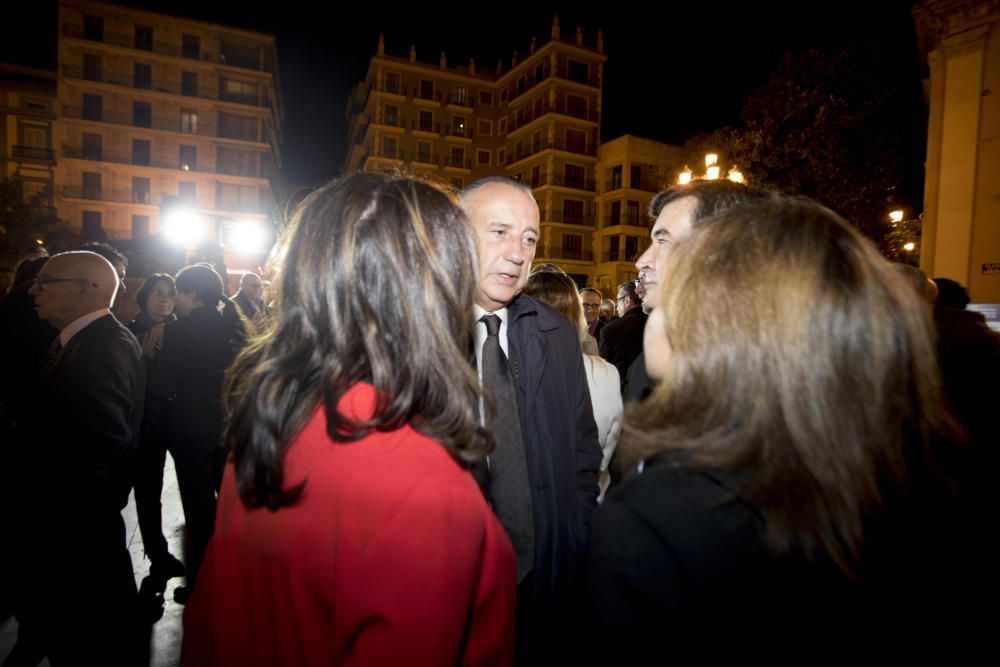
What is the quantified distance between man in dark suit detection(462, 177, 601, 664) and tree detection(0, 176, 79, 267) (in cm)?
3438

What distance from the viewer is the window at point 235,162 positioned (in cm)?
3906

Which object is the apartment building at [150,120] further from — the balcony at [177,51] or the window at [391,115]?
the window at [391,115]

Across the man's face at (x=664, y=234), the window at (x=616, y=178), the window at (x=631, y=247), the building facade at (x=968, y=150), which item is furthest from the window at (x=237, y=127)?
the man's face at (x=664, y=234)

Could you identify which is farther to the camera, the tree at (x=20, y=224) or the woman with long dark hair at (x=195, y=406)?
the tree at (x=20, y=224)

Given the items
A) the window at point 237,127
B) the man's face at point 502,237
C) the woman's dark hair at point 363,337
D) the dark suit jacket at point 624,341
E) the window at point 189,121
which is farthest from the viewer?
the window at point 237,127

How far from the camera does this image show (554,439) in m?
2.17

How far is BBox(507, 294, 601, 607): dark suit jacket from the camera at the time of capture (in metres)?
2.05

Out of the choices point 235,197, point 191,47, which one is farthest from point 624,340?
point 191,47

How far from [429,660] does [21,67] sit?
5546 cm

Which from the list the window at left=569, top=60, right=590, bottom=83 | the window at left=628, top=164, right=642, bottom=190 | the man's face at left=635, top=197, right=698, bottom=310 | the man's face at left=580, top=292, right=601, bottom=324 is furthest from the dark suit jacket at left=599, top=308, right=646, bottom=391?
the window at left=569, top=60, right=590, bottom=83

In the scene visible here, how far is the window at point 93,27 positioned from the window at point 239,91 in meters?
8.02

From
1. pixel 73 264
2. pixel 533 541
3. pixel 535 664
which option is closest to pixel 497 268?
pixel 533 541

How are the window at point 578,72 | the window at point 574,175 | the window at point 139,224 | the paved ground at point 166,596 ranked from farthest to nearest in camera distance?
the window at point 578,72, the window at point 574,175, the window at point 139,224, the paved ground at point 166,596

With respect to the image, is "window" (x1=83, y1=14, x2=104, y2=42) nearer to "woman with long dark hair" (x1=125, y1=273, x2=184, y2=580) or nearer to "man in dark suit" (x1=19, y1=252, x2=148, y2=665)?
"woman with long dark hair" (x1=125, y1=273, x2=184, y2=580)
